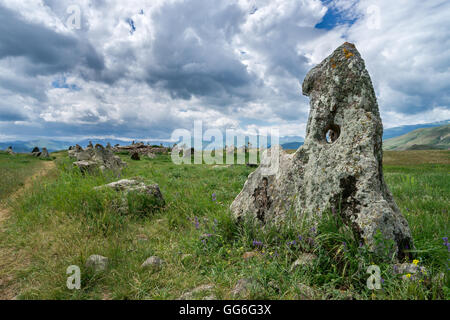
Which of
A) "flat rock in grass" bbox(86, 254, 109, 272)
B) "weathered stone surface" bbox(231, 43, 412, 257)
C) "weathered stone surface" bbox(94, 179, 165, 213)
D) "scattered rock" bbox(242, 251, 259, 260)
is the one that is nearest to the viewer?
"weathered stone surface" bbox(231, 43, 412, 257)

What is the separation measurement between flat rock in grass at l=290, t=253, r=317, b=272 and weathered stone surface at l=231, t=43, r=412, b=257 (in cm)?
60

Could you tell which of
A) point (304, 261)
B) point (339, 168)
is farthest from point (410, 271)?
point (339, 168)

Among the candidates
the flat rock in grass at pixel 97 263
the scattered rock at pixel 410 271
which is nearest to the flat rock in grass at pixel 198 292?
the flat rock in grass at pixel 97 263

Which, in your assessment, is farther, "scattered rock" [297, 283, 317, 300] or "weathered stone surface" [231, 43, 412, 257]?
"weathered stone surface" [231, 43, 412, 257]

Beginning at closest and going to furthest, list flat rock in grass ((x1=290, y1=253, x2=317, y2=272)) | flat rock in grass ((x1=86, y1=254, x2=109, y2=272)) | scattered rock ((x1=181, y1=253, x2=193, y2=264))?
flat rock in grass ((x1=290, y1=253, x2=317, y2=272)) < flat rock in grass ((x1=86, y1=254, x2=109, y2=272)) < scattered rock ((x1=181, y1=253, x2=193, y2=264))

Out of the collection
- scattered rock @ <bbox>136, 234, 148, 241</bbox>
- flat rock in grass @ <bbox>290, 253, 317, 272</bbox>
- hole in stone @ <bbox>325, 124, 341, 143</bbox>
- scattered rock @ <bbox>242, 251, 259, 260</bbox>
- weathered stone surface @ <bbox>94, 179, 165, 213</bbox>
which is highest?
hole in stone @ <bbox>325, 124, 341, 143</bbox>

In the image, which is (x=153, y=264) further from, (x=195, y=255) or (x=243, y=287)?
(x=243, y=287)

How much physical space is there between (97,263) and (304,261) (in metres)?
3.32

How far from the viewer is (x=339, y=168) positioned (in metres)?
3.80

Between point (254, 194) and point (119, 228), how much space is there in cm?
332

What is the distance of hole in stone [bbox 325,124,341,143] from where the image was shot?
4377 millimetres

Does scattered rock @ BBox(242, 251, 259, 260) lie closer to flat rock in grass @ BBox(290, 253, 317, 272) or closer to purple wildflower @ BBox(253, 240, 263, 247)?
purple wildflower @ BBox(253, 240, 263, 247)

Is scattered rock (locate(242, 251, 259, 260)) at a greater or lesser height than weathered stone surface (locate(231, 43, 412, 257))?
lesser

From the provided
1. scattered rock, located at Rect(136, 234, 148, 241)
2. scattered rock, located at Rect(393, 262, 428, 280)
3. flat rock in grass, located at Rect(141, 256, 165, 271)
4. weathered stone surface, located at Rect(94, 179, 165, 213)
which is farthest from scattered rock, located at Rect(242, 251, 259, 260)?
weathered stone surface, located at Rect(94, 179, 165, 213)
